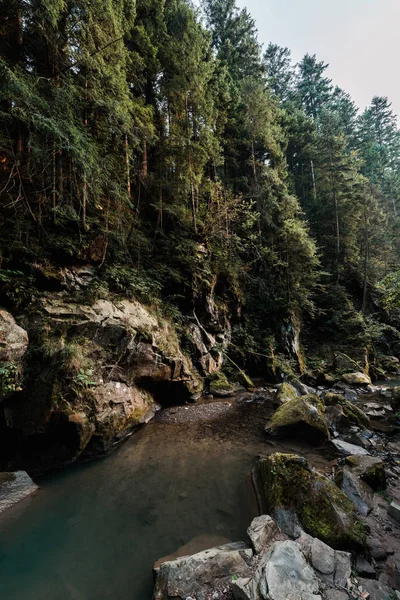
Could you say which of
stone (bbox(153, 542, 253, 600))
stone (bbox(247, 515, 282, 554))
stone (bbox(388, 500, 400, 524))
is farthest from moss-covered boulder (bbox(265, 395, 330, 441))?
stone (bbox(153, 542, 253, 600))

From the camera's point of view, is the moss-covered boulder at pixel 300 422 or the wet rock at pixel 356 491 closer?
the wet rock at pixel 356 491

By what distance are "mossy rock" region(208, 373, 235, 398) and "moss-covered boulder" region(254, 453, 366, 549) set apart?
19.0ft

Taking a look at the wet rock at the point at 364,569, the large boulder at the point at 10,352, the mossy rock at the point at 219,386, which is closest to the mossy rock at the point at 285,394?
the mossy rock at the point at 219,386

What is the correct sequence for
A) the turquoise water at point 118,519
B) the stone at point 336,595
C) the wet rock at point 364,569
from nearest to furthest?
the stone at point 336,595, the wet rock at point 364,569, the turquoise water at point 118,519

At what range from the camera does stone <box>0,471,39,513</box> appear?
4113 millimetres

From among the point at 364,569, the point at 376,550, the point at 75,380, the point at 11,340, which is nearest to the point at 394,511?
the point at 376,550

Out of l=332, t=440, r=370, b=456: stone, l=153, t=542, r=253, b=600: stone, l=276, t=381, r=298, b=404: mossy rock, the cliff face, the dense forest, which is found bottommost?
l=332, t=440, r=370, b=456: stone

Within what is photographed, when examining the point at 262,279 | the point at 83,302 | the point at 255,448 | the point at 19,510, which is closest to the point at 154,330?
the point at 83,302

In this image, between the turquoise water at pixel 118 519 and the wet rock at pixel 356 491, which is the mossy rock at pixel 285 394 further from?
the wet rock at pixel 356 491

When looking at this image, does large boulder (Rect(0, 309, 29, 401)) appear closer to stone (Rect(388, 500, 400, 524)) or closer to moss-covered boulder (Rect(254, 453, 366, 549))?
moss-covered boulder (Rect(254, 453, 366, 549))

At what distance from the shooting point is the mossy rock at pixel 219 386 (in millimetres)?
10180

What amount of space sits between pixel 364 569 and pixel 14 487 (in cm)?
541

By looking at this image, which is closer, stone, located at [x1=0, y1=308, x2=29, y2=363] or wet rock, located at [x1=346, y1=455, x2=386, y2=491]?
wet rock, located at [x1=346, y1=455, x2=386, y2=491]

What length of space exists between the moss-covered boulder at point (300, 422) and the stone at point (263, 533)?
10.7 feet
